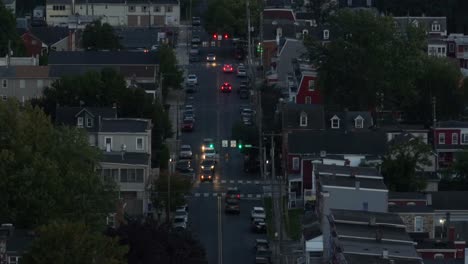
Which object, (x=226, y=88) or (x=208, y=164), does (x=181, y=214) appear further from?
(x=226, y=88)

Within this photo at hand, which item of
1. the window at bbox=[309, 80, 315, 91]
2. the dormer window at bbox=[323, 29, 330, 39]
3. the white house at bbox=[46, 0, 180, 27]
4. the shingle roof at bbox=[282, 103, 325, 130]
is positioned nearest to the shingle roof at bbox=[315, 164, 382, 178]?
the shingle roof at bbox=[282, 103, 325, 130]

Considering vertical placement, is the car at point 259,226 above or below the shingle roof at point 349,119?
below

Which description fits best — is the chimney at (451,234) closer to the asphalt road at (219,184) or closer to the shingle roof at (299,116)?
the asphalt road at (219,184)

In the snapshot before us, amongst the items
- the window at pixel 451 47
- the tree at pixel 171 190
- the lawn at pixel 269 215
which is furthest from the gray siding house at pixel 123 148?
the window at pixel 451 47

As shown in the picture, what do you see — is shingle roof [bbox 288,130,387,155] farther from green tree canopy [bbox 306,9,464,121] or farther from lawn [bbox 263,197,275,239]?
green tree canopy [bbox 306,9,464,121]

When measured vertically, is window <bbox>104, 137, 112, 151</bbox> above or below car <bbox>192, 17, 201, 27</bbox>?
below
